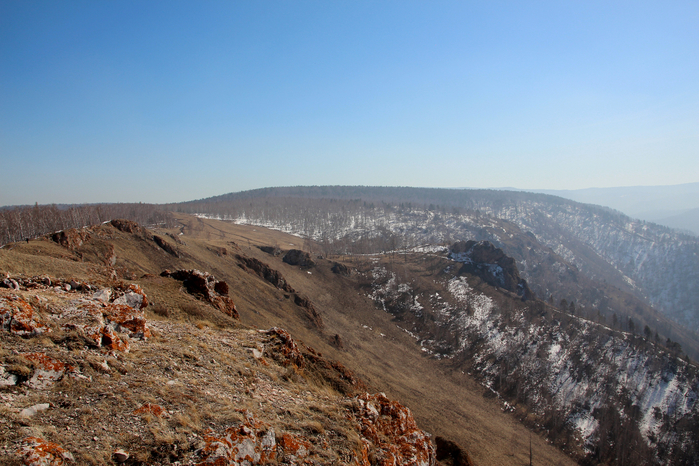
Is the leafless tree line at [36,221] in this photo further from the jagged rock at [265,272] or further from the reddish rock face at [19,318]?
the reddish rock face at [19,318]

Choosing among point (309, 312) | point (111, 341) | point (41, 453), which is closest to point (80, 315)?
point (111, 341)

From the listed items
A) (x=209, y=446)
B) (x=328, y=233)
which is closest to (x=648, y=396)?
(x=209, y=446)

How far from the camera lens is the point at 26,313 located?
11617 mm

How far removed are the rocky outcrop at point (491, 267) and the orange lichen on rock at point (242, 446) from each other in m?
96.0

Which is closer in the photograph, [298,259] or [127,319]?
[127,319]

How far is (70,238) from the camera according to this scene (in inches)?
1464

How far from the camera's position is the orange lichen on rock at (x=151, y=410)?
32.9ft

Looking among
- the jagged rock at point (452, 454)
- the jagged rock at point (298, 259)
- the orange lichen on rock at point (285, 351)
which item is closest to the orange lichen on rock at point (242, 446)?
the orange lichen on rock at point (285, 351)

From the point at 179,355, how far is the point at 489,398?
5944 cm

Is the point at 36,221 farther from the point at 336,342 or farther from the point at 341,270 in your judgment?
the point at 341,270

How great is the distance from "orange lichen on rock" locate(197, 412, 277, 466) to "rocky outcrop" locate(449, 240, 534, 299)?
96.0 metres

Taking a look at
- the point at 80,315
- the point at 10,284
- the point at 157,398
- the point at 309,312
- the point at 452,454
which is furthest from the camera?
the point at 309,312

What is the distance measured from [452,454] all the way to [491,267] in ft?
285

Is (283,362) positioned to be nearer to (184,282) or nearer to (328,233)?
(184,282)
